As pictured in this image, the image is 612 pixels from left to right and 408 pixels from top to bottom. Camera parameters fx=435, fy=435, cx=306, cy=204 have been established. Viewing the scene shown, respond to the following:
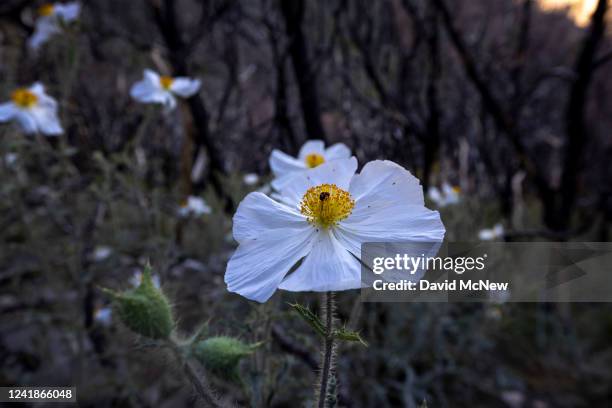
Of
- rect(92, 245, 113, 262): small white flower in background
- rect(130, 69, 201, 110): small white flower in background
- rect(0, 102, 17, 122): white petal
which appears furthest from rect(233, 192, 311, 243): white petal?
rect(92, 245, 113, 262): small white flower in background

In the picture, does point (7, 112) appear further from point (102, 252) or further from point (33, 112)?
point (102, 252)

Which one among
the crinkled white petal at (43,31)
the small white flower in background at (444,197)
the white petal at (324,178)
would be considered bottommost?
the white petal at (324,178)

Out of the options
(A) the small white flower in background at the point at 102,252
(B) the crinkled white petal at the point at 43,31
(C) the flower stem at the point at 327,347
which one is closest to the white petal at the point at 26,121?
(A) the small white flower in background at the point at 102,252

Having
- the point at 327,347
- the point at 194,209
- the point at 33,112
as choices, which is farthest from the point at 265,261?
the point at 194,209

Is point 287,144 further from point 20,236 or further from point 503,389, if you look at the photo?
point 20,236

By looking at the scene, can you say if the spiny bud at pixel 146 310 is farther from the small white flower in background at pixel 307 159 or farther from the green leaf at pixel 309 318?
the small white flower in background at pixel 307 159

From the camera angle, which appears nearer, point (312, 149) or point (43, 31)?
point (312, 149)
